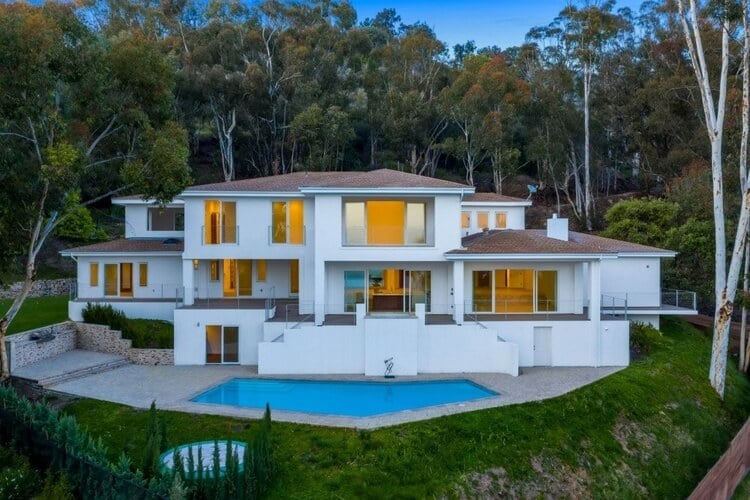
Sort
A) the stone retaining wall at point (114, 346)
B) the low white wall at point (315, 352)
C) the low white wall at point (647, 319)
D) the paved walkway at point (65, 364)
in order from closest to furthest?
the paved walkway at point (65, 364), the low white wall at point (315, 352), the stone retaining wall at point (114, 346), the low white wall at point (647, 319)

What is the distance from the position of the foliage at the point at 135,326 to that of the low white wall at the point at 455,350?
946cm

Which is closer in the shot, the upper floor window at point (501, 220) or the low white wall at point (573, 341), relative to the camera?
the low white wall at point (573, 341)

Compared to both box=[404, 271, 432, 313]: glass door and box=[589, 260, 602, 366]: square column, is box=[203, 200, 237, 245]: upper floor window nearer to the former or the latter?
box=[404, 271, 432, 313]: glass door

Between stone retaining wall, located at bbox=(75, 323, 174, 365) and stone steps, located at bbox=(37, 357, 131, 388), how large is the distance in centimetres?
41

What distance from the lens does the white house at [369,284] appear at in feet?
59.4

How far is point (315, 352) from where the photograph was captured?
59.4 ft

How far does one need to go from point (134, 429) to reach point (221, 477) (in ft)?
14.6

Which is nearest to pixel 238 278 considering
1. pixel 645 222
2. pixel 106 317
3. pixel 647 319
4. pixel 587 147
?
pixel 106 317

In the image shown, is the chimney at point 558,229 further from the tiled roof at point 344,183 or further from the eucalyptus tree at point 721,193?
the eucalyptus tree at point 721,193

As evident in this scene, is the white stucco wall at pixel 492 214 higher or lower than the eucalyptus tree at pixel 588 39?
lower

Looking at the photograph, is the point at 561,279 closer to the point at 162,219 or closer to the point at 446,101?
the point at 162,219

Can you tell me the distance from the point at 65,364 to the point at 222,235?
7.09 m

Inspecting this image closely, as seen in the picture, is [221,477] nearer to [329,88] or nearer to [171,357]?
[171,357]

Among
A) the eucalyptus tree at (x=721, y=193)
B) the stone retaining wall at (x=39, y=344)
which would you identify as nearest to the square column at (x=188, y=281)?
the stone retaining wall at (x=39, y=344)
